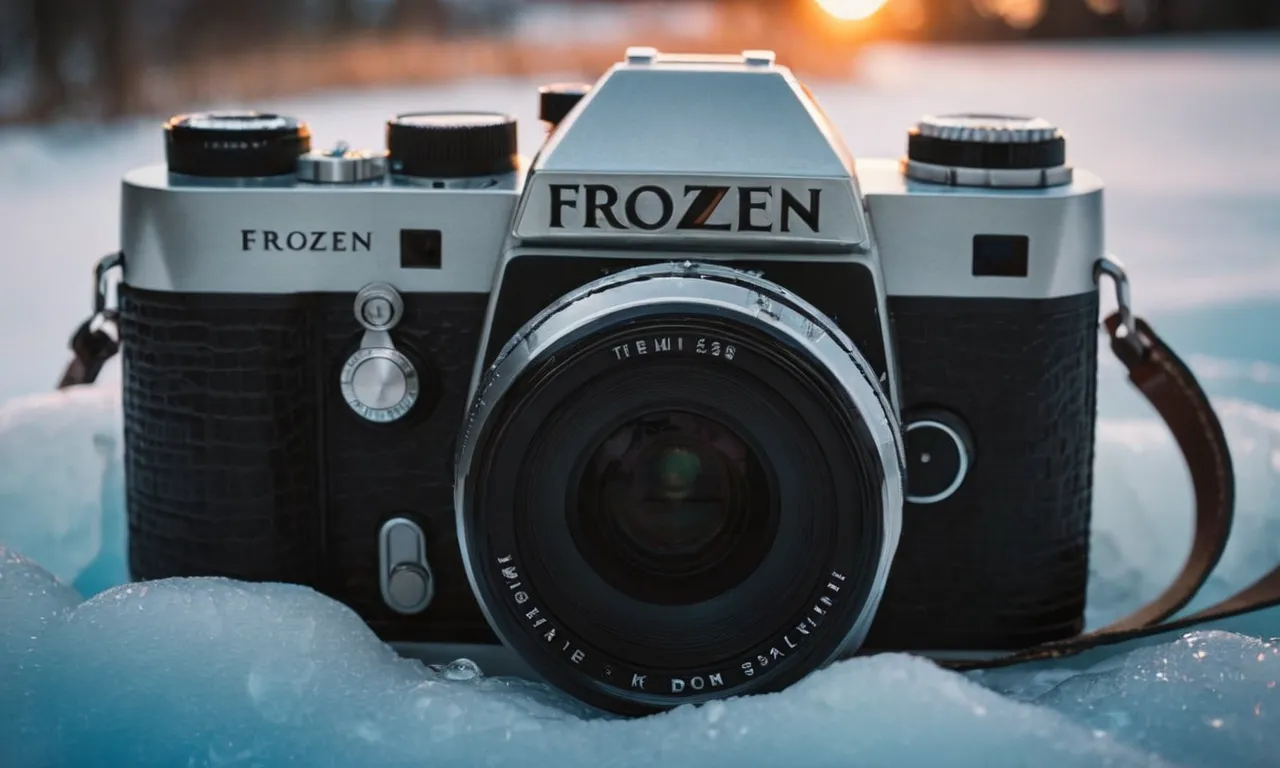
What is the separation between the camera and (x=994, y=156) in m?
0.87

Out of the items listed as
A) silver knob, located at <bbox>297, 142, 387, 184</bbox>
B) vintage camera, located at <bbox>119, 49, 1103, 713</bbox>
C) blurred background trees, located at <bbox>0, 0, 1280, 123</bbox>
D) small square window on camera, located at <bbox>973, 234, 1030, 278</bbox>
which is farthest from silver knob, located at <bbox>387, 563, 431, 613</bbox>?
blurred background trees, located at <bbox>0, 0, 1280, 123</bbox>

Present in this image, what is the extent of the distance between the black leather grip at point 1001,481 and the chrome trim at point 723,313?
10 cm

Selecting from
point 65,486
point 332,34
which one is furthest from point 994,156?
point 332,34

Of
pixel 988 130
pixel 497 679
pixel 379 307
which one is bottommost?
pixel 497 679

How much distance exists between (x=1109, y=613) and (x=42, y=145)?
2353 millimetres

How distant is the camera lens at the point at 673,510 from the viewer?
81 cm

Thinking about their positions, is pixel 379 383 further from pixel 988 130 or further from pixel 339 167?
pixel 988 130

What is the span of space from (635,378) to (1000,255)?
25 cm

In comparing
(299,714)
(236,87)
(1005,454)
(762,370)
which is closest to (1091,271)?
(1005,454)

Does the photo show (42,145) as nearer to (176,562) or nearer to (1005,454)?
(176,562)

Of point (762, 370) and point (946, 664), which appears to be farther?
point (946, 664)

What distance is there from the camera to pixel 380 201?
0.86m

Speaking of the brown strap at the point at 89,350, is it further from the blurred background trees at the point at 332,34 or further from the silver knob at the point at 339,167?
the blurred background trees at the point at 332,34

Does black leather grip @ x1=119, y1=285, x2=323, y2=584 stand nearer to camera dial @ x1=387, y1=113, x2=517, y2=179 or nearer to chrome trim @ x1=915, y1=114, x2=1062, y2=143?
camera dial @ x1=387, y1=113, x2=517, y2=179
